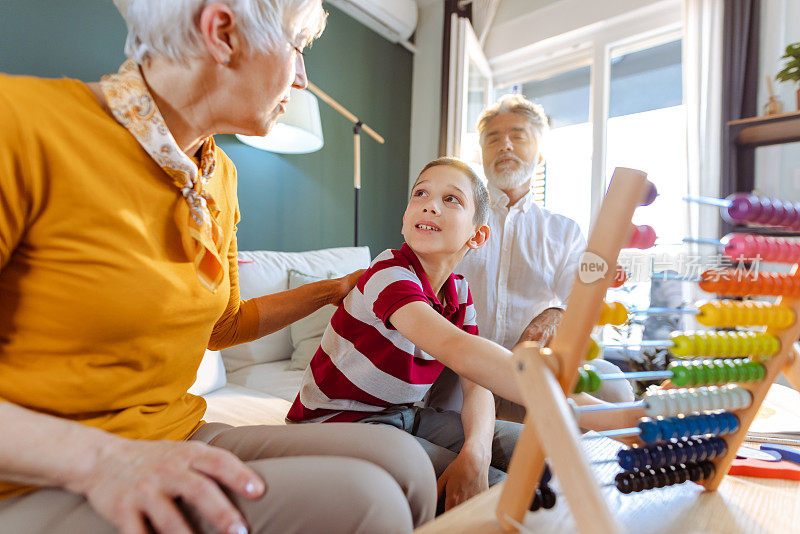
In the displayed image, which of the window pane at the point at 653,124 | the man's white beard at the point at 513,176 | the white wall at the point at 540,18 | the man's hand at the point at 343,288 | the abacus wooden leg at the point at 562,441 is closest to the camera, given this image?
the abacus wooden leg at the point at 562,441

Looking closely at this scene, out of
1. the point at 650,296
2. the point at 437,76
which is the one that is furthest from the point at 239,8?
the point at 437,76

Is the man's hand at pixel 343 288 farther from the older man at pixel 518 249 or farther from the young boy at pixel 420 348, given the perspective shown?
the older man at pixel 518 249

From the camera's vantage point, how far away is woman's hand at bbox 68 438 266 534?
0.43 metres

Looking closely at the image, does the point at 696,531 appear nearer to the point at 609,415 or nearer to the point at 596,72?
the point at 609,415

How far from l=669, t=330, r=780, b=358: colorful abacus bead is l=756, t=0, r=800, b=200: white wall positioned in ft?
8.11

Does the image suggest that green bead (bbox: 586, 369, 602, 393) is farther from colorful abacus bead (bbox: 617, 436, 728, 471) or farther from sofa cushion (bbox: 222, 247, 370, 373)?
sofa cushion (bbox: 222, 247, 370, 373)

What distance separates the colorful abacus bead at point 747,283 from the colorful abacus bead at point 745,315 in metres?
0.02

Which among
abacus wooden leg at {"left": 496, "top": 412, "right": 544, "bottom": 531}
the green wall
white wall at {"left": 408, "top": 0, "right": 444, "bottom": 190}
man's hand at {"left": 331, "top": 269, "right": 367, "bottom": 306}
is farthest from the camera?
white wall at {"left": 408, "top": 0, "right": 444, "bottom": 190}

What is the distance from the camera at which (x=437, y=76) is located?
157 inches

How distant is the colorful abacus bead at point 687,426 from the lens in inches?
24.6

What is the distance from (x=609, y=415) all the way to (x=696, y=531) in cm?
21

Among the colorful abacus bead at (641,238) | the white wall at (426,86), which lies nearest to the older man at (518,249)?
the colorful abacus bead at (641,238)

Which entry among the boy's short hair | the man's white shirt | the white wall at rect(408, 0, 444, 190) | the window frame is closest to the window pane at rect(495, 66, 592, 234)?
the window frame

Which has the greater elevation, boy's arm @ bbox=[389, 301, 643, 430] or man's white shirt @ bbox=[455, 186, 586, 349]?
man's white shirt @ bbox=[455, 186, 586, 349]
